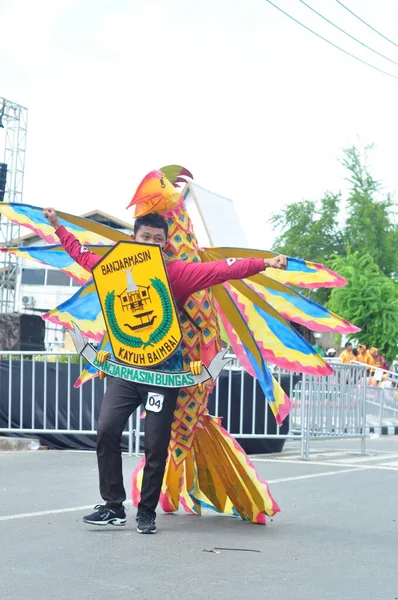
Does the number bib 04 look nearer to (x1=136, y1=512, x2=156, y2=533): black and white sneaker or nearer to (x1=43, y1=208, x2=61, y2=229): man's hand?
(x1=136, y1=512, x2=156, y2=533): black and white sneaker

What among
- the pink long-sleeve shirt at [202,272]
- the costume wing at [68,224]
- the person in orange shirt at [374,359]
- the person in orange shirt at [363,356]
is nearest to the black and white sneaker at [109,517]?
the pink long-sleeve shirt at [202,272]

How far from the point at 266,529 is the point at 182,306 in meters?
1.44

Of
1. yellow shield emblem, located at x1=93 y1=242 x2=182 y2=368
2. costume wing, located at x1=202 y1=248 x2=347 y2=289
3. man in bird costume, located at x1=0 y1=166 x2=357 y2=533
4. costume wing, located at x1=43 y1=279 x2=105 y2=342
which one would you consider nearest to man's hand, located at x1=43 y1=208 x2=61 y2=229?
man in bird costume, located at x1=0 y1=166 x2=357 y2=533

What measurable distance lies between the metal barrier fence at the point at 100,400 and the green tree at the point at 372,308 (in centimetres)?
2128

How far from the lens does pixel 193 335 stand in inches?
243

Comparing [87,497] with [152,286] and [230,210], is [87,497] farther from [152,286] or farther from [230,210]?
[230,210]

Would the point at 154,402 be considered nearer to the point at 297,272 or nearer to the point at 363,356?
the point at 297,272

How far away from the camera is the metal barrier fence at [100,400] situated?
11.9 meters

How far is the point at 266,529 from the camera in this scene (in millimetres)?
6406

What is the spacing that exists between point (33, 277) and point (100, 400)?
4902cm

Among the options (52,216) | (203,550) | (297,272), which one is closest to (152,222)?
(52,216)

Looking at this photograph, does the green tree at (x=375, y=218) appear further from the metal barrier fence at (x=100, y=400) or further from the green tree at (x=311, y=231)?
the metal barrier fence at (x=100, y=400)

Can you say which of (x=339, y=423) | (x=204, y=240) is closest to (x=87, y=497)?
(x=339, y=423)

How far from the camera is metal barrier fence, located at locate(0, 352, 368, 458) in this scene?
11891 mm
